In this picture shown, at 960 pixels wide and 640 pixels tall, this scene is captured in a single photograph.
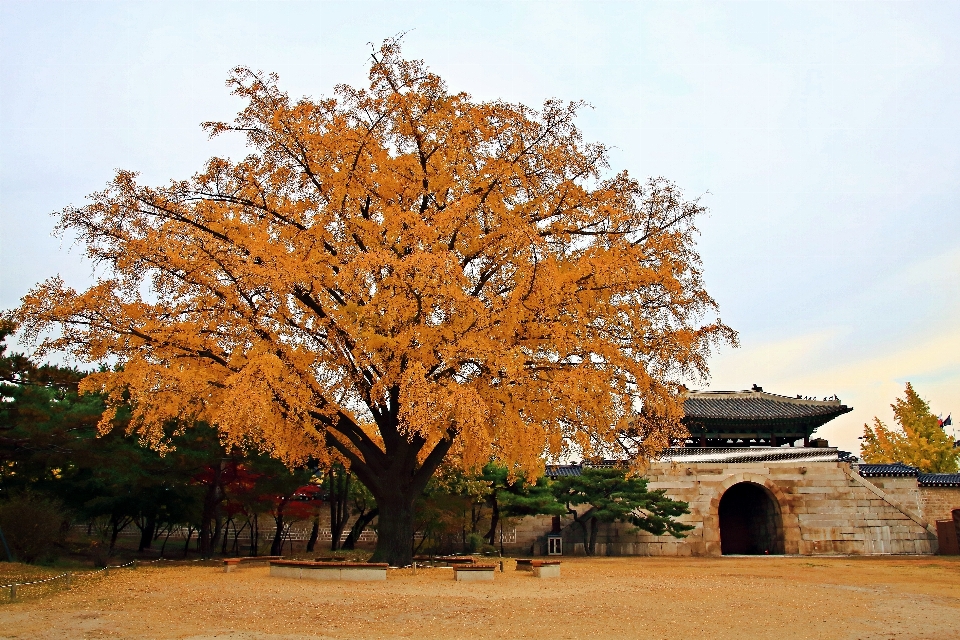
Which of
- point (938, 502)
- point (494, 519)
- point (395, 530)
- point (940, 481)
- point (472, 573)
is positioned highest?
point (940, 481)

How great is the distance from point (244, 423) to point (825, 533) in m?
24.5

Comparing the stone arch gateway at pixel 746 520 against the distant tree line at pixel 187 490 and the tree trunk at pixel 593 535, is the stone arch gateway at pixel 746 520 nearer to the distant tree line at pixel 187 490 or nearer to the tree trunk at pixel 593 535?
the distant tree line at pixel 187 490

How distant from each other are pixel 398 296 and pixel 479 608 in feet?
17.5

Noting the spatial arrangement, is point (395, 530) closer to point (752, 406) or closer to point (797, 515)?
point (797, 515)

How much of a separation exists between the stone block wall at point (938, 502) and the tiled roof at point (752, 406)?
4556 mm

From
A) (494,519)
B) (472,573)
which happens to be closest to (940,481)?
(494,519)

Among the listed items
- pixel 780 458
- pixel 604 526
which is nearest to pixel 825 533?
pixel 780 458

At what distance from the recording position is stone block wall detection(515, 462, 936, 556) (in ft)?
91.4

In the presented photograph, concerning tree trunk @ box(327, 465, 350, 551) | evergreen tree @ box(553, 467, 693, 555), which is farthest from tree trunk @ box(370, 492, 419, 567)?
evergreen tree @ box(553, 467, 693, 555)

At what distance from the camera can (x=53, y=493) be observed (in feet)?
66.2

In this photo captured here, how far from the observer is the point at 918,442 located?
4056cm

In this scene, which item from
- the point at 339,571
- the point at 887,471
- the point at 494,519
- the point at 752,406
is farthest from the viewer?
the point at 752,406

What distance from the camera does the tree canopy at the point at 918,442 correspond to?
132 ft

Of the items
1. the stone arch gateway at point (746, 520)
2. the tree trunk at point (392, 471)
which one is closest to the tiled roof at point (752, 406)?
the stone arch gateway at point (746, 520)
